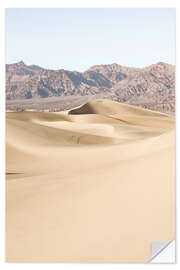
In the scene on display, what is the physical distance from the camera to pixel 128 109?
42.8m

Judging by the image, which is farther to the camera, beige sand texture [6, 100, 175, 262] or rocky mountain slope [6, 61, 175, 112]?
rocky mountain slope [6, 61, 175, 112]

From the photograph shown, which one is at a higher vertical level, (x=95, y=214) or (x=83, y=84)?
(x=83, y=84)

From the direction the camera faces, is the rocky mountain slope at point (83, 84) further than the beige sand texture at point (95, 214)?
Yes

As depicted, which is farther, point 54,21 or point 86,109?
point 86,109

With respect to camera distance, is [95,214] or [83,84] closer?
[95,214]

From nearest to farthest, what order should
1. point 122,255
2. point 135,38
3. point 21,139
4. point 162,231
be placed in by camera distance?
point 122,255 < point 162,231 < point 135,38 < point 21,139

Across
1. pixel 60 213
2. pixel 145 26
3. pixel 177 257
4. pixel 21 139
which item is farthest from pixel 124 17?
pixel 21 139

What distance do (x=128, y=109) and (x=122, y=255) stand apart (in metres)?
40.2

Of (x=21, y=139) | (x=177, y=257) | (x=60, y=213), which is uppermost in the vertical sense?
(x=21, y=139)

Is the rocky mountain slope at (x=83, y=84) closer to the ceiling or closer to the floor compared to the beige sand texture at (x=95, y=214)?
closer to the ceiling

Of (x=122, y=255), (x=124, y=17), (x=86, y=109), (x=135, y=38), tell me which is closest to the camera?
(x=122, y=255)

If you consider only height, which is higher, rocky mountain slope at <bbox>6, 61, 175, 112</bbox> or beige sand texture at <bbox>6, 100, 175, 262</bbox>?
rocky mountain slope at <bbox>6, 61, 175, 112</bbox>

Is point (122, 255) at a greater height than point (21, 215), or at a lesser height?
lesser

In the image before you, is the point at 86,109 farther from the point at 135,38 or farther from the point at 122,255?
the point at 122,255
